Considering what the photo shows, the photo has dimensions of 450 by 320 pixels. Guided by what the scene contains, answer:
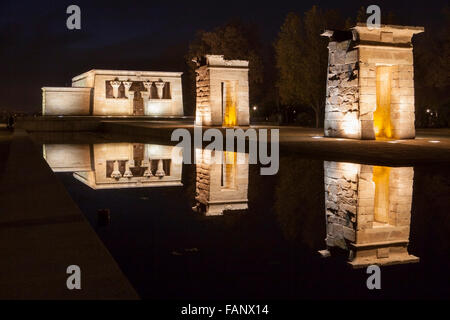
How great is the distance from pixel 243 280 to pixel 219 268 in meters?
0.35

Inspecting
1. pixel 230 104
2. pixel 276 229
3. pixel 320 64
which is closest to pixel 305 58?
pixel 320 64

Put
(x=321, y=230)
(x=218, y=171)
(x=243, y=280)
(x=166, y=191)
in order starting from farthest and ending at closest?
1. (x=218, y=171)
2. (x=166, y=191)
3. (x=321, y=230)
4. (x=243, y=280)

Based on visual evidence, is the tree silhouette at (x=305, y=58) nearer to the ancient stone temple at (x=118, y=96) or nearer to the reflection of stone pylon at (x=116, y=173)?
the ancient stone temple at (x=118, y=96)

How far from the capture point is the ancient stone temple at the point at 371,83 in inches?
660

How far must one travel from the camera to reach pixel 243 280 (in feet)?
13.0

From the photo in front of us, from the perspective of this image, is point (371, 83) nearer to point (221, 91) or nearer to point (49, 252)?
point (221, 91)

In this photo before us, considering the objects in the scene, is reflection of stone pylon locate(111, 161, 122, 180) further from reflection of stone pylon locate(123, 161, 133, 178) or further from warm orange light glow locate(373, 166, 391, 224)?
warm orange light glow locate(373, 166, 391, 224)

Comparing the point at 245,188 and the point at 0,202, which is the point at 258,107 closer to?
the point at 245,188

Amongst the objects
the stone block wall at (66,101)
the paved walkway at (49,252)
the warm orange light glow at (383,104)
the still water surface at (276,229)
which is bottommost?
the still water surface at (276,229)

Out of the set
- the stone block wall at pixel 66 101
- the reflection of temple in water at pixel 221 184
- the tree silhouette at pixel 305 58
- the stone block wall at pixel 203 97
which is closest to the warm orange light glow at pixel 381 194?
the reflection of temple in water at pixel 221 184

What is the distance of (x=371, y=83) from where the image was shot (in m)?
16.8

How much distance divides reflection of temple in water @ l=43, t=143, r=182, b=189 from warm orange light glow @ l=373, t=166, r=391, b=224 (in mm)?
3689

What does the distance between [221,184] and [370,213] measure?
345 cm
